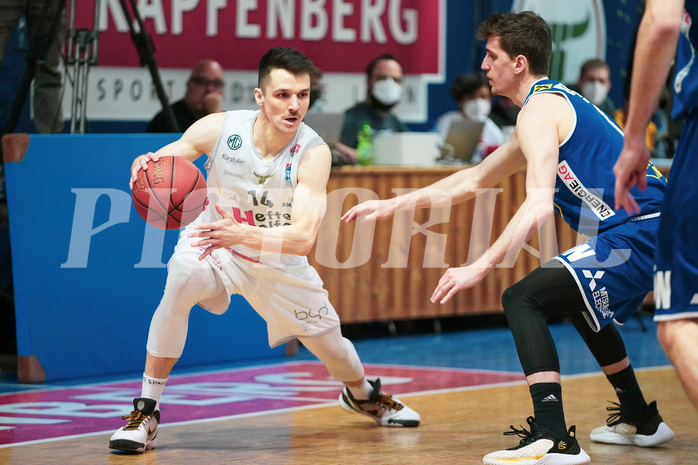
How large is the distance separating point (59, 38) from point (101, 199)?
147 centimetres

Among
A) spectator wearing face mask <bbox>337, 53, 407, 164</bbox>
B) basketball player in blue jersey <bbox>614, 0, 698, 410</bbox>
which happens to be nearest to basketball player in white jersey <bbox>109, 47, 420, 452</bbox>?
basketball player in blue jersey <bbox>614, 0, 698, 410</bbox>

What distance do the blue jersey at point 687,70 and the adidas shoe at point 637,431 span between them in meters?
1.98

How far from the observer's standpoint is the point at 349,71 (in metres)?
10.2

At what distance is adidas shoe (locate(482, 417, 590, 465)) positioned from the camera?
3979mm

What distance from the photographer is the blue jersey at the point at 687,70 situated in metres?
2.96

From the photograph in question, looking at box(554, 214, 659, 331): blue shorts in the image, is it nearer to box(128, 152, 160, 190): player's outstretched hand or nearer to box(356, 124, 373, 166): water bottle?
box(128, 152, 160, 190): player's outstretched hand

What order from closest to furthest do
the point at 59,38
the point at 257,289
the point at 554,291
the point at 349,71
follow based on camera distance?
the point at 554,291 → the point at 257,289 → the point at 59,38 → the point at 349,71

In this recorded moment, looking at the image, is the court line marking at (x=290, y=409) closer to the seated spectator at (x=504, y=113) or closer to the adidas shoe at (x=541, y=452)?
the adidas shoe at (x=541, y=452)

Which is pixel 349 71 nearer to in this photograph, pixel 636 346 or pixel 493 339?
pixel 493 339

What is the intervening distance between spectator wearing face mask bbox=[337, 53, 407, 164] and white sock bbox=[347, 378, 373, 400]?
3.99 m

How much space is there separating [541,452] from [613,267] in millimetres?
812

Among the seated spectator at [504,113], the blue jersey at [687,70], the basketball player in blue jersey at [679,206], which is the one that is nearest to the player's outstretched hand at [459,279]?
the basketball player in blue jersey at [679,206]

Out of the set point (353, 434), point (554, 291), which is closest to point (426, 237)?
point (353, 434)

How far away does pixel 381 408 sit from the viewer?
5.19m
